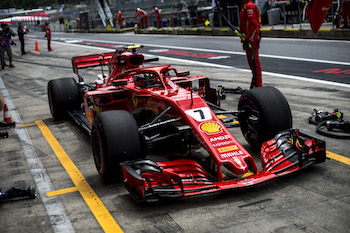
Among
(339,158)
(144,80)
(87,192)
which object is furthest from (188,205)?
(144,80)

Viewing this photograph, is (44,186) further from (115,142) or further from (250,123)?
(250,123)

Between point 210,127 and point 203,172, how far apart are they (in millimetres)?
687

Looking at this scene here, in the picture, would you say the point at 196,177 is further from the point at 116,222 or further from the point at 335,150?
the point at 335,150

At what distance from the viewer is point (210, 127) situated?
647cm

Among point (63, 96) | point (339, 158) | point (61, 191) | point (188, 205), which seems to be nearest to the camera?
point (188, 205)

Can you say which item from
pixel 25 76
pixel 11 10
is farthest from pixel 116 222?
pixel 11 10

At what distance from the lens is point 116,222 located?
5402mm

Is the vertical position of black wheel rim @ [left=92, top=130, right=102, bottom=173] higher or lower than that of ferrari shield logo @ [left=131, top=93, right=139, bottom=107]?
lower

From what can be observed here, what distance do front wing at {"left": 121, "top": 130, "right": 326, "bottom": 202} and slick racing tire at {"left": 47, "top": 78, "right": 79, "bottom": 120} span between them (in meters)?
5.27

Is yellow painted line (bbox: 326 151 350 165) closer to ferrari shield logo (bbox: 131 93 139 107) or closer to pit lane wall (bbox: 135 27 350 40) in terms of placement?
ferrari shield logo (bbox: 131 93 139 107)

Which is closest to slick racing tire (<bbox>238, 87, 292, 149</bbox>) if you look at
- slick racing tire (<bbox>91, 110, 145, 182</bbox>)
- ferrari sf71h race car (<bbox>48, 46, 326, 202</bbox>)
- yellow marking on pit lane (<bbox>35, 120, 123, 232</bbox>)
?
ferrari sf71h race car (<bbox>48, 46, 326, 202</bbox>)

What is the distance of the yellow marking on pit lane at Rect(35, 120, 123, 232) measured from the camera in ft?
17.6

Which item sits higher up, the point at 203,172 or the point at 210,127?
the point at 210,127

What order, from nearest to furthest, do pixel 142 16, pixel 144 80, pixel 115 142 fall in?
pixel 115 142 < pixel 144 80 < pixel 142 16
